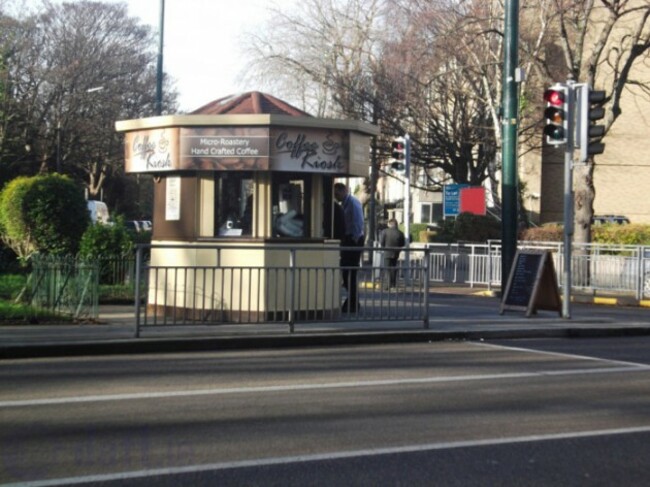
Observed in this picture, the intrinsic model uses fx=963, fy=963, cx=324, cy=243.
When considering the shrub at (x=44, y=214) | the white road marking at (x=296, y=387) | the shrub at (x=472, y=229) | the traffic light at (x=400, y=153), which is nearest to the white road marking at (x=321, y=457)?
the white road marking at (x=296, y=387)

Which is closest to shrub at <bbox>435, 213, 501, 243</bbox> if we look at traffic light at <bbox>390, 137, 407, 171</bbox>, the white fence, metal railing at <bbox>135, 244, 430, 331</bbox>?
the white fence

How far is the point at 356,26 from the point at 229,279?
27.7m

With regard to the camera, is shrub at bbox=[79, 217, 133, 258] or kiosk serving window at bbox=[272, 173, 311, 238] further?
shrub at bbox=[79, 217, 133, 258]

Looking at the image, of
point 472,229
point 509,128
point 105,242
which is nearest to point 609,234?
point 472,229

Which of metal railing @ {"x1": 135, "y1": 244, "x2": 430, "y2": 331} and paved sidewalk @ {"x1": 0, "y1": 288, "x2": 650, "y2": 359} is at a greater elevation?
metal railing @ {"x1": 135, "y1": 244, "x2": 430, "y2": 331}

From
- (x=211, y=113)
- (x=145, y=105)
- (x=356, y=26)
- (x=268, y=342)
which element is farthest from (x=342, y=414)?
(x=145, y=105)

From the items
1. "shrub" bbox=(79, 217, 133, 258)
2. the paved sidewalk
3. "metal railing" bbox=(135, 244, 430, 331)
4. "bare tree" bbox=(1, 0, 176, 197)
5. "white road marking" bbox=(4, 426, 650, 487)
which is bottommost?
"white road marking" bbox=(4, 426, 650, 487)

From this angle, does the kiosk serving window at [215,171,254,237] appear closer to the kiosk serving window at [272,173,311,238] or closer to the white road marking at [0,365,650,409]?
the kiosk serving window at [272,173,311,238]

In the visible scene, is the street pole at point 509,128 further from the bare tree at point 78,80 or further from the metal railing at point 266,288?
the bare tree at point 78,80

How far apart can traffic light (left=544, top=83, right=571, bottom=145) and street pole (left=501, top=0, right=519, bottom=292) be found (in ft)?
4.22

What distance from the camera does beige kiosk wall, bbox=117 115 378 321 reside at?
13.2 m

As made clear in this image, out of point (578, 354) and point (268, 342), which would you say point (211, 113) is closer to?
point (268, 342)

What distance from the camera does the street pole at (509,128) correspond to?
17.0 metres

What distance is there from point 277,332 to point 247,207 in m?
2.10
